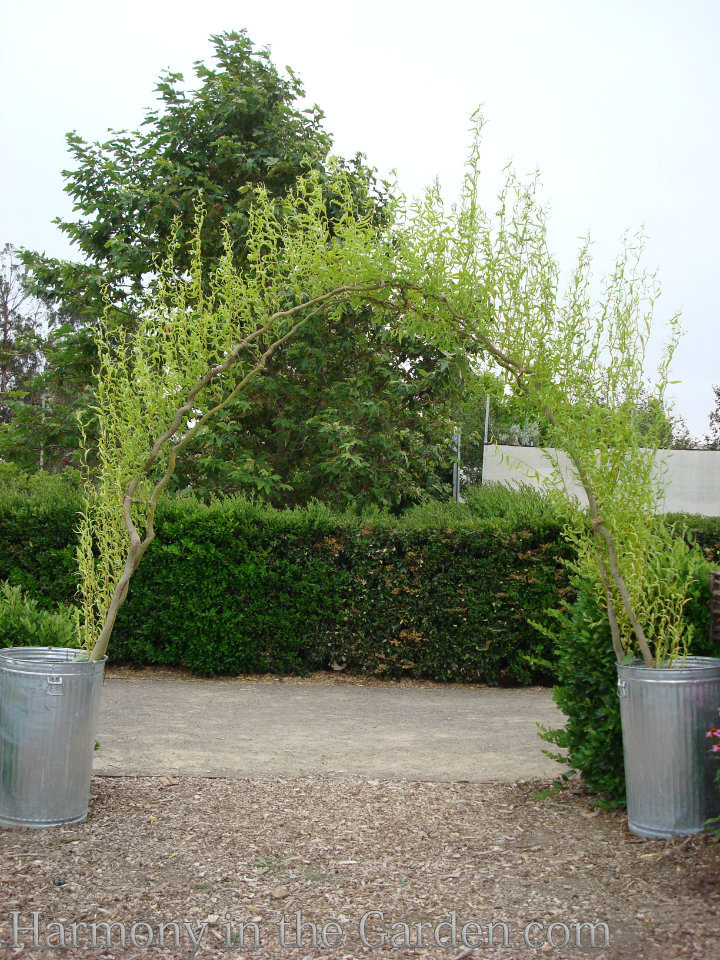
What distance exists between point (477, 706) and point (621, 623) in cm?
326

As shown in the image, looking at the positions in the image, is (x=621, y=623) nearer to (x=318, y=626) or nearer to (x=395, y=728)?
(x=395, y=728)

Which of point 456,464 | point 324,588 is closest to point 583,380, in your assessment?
point 324,588

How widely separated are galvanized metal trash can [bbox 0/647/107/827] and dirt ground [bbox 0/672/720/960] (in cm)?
15

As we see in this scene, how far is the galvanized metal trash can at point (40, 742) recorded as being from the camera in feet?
13.2

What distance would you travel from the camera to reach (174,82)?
12.0 metres

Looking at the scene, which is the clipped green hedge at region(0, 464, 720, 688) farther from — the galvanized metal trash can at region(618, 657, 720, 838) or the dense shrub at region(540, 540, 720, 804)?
the galvanized metal trash can at region(618, 657, 720, 838)

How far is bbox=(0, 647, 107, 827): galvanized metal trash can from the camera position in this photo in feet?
13.2

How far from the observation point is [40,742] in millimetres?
4035

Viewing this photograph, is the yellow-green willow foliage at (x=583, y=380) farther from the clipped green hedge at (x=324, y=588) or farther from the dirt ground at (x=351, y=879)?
the clipped green hedge at (x=324, y=588)

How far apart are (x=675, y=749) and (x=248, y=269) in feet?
30.8

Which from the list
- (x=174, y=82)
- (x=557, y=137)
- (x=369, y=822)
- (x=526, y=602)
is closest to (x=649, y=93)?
(x=557, y=137)

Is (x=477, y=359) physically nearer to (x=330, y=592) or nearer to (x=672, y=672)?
(x=672, y=672)

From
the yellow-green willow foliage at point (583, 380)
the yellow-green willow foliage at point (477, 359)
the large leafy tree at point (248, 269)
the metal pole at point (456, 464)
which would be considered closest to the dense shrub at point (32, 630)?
the yellow-green willow foliage at point (477, 359)

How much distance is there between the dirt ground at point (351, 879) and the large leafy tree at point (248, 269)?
6027 mm
